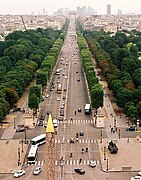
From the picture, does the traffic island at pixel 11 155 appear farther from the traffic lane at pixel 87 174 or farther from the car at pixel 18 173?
Result: the traffic lane at pixel 87 174

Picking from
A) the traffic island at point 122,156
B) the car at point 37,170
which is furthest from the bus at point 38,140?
the car at point 37,170

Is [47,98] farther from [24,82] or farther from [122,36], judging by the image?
[122,36]

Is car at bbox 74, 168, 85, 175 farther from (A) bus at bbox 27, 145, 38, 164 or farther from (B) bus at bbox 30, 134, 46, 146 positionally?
(B) bus at bbox 30, 134, 46, 146

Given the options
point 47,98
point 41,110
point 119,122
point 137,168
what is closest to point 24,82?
point 47,98

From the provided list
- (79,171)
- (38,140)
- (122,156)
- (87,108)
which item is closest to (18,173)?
(79,171)

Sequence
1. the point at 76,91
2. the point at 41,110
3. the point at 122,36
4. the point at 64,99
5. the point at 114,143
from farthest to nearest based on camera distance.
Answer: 1. the point at 122,36
2. the point at 76,91
3. the point at 64,99
4. the point at 41,110
5. the point at 114,143

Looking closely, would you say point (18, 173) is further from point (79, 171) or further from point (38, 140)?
point (38, 140)

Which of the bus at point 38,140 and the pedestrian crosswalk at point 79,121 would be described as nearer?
the bus at point 38,140

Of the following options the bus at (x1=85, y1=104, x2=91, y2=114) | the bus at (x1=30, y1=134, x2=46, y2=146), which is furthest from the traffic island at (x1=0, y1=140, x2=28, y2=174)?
the bus at (x1=85, y1=104, x2=91, y2=114)
